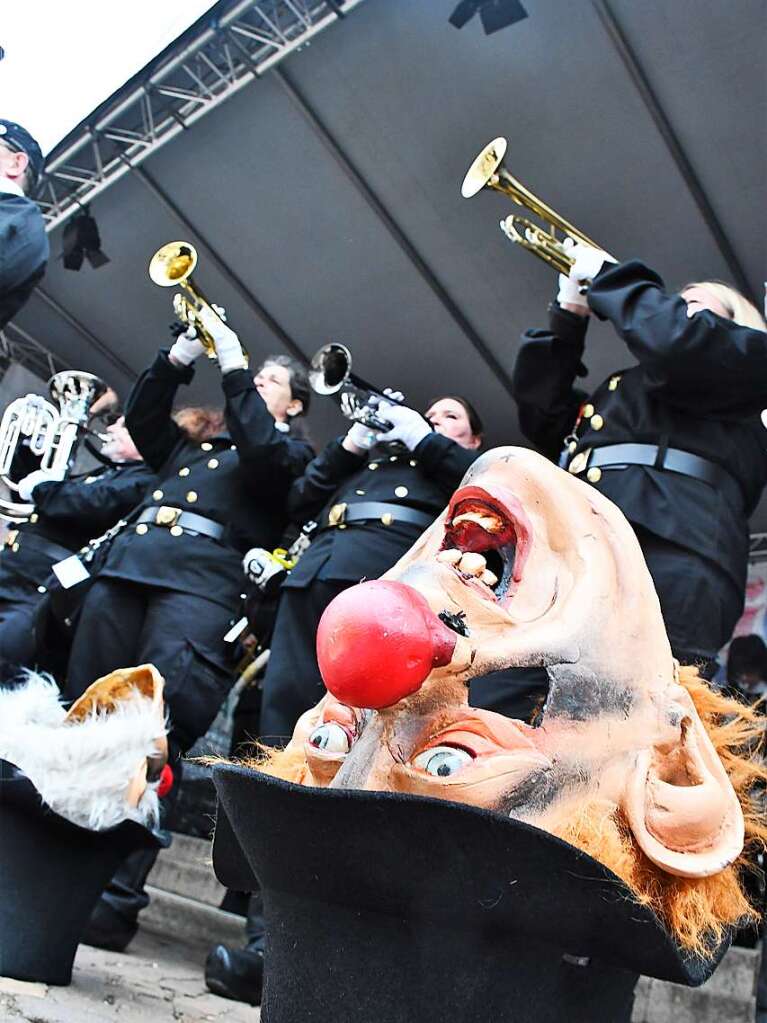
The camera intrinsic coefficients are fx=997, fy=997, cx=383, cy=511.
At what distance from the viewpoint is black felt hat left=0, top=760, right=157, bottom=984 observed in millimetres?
1976

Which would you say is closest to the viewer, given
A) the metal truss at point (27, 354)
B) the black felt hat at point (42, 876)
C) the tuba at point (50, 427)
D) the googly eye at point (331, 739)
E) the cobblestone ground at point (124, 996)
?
the googly eye at point (331, 739)

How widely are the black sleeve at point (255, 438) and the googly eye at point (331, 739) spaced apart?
1945 millimetres

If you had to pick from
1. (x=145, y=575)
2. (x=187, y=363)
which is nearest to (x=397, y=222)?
(x=187, y=363)

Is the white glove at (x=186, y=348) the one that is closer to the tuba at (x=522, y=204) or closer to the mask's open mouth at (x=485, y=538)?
the tuba at (x=522, y=204)

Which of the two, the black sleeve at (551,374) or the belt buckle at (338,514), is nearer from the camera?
the black sleeve at (551,374)

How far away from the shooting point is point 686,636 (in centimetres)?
192

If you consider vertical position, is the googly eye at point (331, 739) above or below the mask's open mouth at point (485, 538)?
below

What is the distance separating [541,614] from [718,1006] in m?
1.61

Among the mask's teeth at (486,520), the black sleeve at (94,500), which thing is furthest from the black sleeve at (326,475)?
the mask's teeth at (486,520)

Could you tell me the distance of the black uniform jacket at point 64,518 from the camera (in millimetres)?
4051

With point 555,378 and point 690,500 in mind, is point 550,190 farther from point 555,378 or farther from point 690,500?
point 690,500

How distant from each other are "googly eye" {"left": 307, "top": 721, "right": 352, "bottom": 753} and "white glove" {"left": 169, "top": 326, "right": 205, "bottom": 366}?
251 centimetres

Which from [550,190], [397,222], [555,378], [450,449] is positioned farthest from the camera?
[397,222]

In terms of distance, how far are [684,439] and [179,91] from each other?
11.4ft
